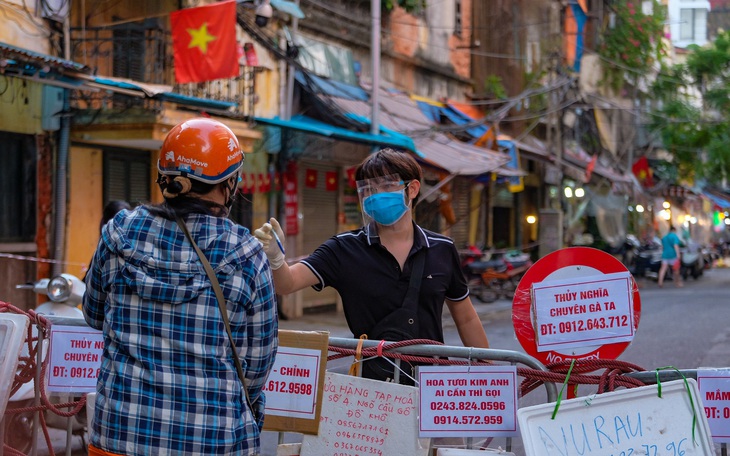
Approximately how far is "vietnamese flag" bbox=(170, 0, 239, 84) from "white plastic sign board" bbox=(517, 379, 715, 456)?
32.5ft

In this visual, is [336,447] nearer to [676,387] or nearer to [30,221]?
[676,387]

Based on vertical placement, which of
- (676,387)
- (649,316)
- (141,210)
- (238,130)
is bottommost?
(649,316)

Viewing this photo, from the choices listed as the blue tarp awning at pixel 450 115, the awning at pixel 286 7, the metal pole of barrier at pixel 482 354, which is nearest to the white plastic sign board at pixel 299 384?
the metal pole of barrier at pixel 482 354

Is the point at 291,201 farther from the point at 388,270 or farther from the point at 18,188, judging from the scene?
the point at 388,270

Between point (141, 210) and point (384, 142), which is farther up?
point (384, 142)

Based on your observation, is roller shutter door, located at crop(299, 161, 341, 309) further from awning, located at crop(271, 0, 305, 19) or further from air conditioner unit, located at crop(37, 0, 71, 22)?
air conditioner unit, located at crop(37, 0, 71, 22)

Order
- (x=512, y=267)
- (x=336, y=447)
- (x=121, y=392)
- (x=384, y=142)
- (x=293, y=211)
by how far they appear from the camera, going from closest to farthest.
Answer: (x=121, y=392)
(x=336, y=447)
(x=384, y=142)
(x=293, y=211)
(x=512, y=267)

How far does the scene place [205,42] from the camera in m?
12.8

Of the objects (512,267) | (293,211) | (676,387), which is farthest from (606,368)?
(512,267)

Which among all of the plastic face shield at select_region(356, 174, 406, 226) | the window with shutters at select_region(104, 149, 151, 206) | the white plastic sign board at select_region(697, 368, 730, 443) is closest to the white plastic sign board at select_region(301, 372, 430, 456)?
the plastic face shield at select_region(356, 174, 406, 226)

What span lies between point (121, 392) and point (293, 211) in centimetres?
1363

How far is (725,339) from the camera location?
12.8m

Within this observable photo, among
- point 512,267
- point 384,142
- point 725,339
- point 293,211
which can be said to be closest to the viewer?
point 725,339

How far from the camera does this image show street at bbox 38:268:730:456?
1062cm
